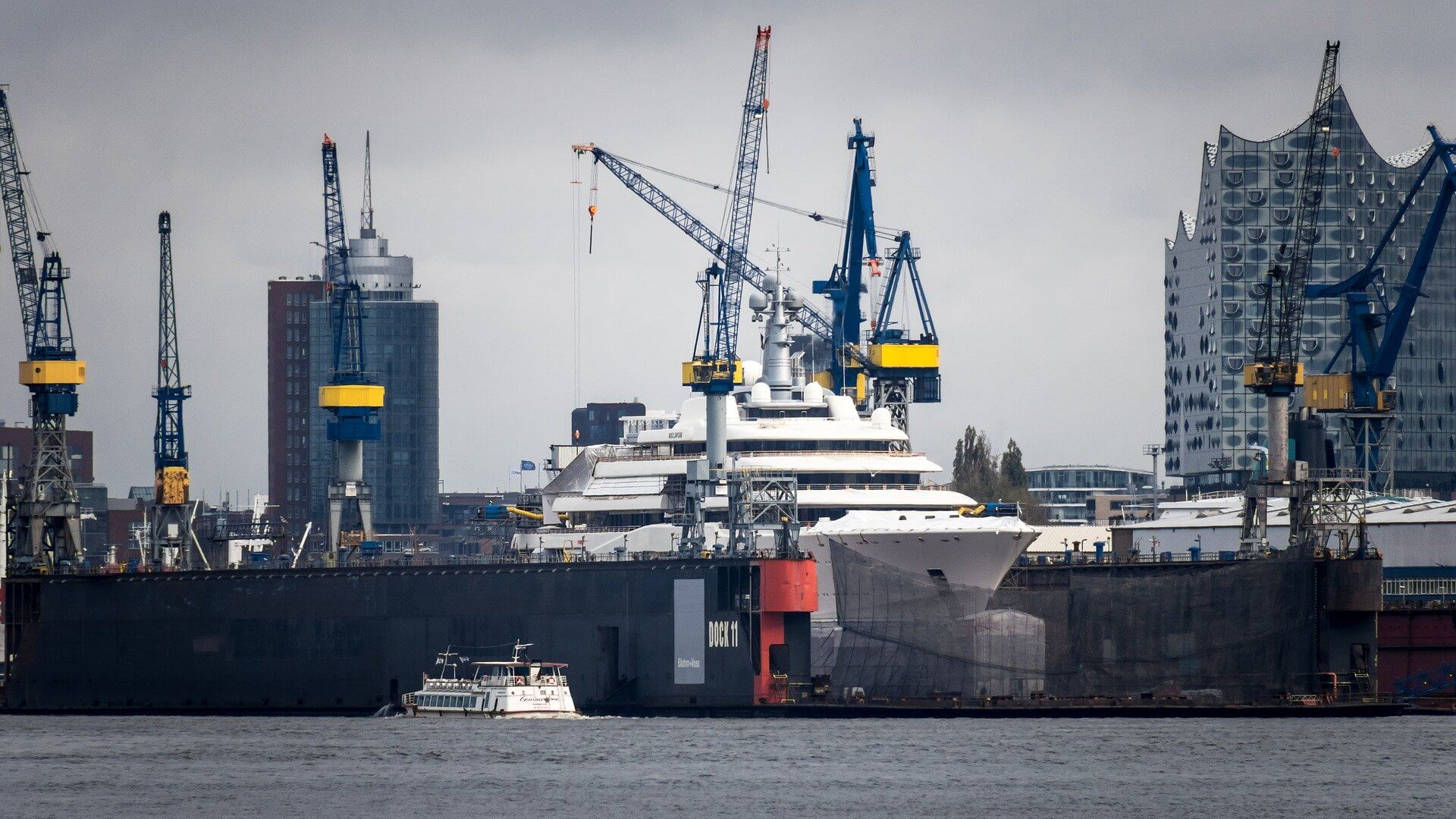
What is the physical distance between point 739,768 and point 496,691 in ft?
64.9

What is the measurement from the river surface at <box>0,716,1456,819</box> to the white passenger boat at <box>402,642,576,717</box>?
0.76m

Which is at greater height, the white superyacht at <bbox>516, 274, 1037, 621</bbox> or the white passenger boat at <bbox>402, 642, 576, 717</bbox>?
the white superyacht at <bbox>516, 274, 1037, 621</bbox>

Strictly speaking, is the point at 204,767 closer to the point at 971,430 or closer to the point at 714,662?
the point at 714,662

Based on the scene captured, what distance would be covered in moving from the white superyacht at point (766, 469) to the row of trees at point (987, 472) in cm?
4937

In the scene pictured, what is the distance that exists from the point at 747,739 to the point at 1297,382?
121 ft

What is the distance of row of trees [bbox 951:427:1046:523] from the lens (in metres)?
174

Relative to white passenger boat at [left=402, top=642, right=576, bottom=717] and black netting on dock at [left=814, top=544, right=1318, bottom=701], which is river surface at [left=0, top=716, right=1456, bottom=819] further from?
black netting on dock at [left=814, top=544, right=1318, bottom=701]

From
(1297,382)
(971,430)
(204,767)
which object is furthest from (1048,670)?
(971,430)

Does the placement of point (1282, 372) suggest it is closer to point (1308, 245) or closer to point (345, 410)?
point (1308, 245)

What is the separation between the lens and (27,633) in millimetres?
111688

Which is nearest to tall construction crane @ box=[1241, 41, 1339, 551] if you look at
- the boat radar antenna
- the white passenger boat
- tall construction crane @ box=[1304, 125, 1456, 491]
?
tall construction crane @ box=[1304, 125, 1456, 491]

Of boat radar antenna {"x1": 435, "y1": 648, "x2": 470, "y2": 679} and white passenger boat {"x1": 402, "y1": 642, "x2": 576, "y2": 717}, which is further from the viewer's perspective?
boat radar antenna {"x1": 435, "y1": 648, "x2": 470, "y2": 679}

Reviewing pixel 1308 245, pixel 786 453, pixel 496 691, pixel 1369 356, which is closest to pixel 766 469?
pixel 786 453

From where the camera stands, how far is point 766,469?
116m
